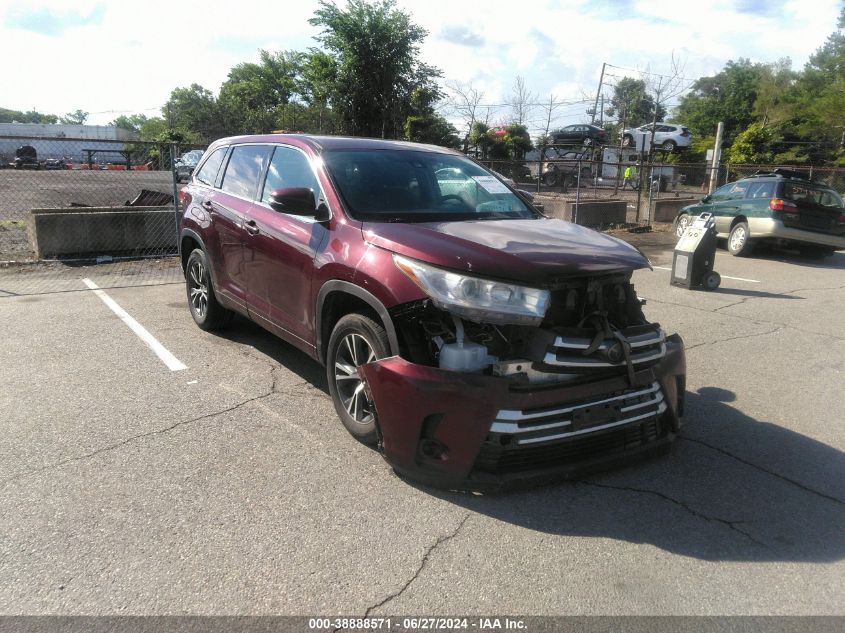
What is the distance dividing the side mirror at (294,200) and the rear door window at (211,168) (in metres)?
2.20

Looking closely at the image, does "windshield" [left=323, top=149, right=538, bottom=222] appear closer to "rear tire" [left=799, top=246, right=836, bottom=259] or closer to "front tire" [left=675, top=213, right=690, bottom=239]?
"rear tire" [left=799, top=246, right=836, bottom=259]

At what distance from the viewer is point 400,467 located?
11.0 ft

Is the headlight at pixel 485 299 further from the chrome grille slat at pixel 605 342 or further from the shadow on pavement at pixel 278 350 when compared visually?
the shadow on pavement at pixel 278 350

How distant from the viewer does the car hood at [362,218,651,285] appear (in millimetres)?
3225

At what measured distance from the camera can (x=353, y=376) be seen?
3.87 metres

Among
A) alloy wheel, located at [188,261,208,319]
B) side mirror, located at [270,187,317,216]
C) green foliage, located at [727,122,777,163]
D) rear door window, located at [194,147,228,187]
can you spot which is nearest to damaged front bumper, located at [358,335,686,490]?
side mirror, located at [270,187,317,216]

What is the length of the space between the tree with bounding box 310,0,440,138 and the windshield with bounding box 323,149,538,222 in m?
22.6

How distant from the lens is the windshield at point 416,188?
13.7ft

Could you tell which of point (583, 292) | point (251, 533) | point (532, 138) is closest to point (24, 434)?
point (251, 533)

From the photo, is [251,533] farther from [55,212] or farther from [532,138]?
[532,138]

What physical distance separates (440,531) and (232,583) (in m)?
0.98

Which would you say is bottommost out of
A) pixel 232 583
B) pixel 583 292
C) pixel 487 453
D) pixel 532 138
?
pixel 232 583

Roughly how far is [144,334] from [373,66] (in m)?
22.7

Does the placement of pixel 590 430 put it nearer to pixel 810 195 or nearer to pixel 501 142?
pixel 810 195
